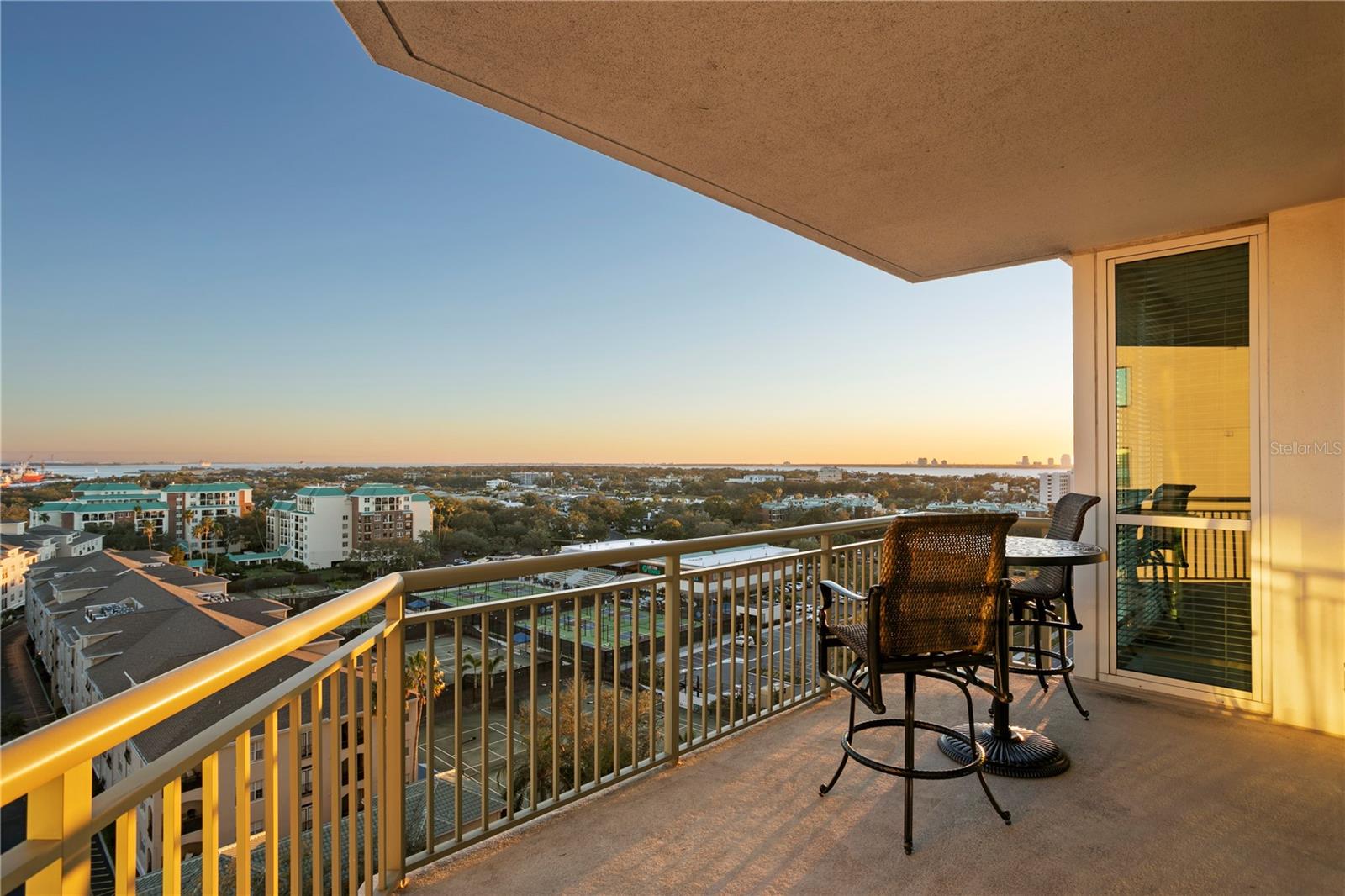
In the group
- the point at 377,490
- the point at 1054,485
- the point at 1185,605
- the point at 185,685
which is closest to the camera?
the point at 185,685

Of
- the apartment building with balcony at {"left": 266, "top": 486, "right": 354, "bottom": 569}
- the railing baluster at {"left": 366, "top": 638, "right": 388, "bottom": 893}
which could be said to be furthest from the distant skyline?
the railing baluster at {"left": 366, "top": 638, "right": 388, "bottom": 893}

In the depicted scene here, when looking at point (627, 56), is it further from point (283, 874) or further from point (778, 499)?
point (778, 499)

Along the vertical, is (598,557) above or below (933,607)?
above

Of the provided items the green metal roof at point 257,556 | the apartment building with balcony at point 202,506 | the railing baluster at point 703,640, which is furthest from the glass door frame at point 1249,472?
the apartment building with balcony at point 202,506

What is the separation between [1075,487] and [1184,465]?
0.59 m

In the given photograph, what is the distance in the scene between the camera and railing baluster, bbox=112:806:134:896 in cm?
85

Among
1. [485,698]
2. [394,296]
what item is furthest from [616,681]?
[394,296]

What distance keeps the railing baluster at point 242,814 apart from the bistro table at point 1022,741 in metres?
2.78

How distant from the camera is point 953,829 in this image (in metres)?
2.53

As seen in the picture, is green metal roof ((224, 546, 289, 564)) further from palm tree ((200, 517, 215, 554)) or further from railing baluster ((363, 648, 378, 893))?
railing baluster ((363, 648, 378, 893))

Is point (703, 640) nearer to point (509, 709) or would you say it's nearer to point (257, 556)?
point (509, 709)

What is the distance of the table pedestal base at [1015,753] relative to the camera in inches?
117

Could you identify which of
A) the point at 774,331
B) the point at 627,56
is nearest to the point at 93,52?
the point at 627,56

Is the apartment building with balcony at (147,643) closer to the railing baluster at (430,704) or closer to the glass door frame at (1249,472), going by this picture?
the railing baluster at (430,704)
